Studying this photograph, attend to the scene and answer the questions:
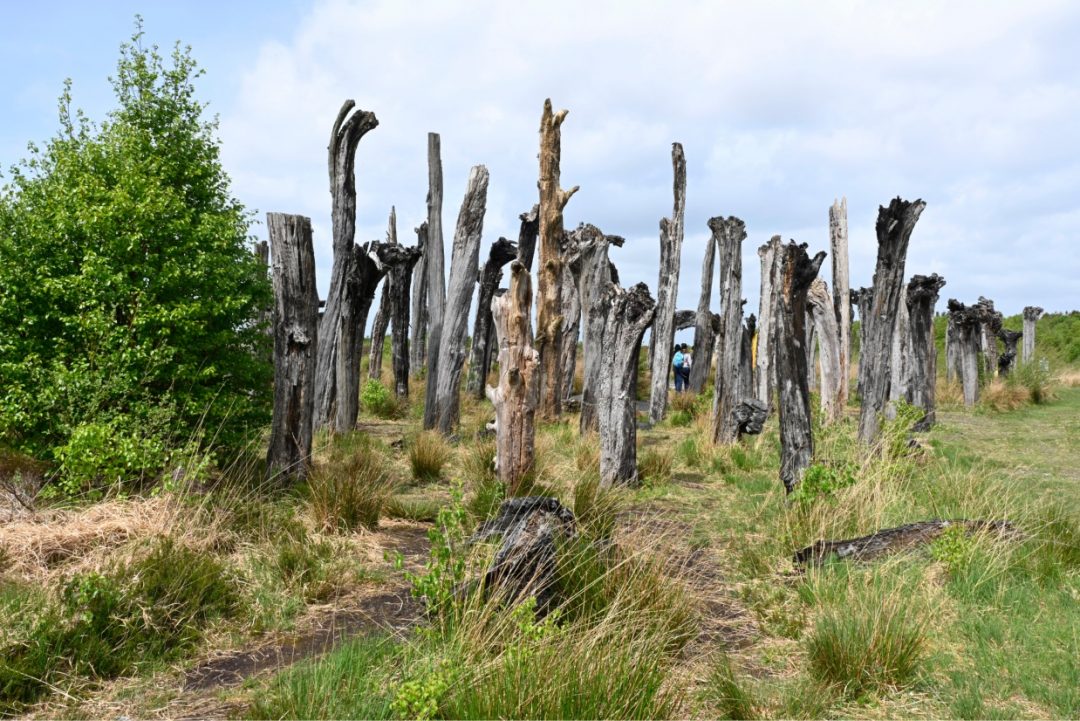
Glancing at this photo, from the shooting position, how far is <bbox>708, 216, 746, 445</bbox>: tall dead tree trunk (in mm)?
13008

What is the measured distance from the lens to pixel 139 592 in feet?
16.8

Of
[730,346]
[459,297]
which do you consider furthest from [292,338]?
[730,346]

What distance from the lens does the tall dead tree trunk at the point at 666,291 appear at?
17.5 m

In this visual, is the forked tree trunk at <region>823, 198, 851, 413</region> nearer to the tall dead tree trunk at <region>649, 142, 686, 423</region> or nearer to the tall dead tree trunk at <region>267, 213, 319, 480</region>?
the tall dead tree trunk at <region>649, 142, 686, 423</region>

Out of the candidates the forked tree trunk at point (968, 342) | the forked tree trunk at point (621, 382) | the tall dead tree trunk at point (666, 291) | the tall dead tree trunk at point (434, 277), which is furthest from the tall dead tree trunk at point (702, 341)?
the forked tree trunk at point (621, 382)

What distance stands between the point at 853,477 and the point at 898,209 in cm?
488

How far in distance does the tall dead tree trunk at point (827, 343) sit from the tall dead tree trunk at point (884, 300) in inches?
150

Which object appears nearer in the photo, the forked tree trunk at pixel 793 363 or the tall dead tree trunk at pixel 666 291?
the forked tree trunk at pixel 793 363

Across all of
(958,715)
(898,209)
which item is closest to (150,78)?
(898,209)

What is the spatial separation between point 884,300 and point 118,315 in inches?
377

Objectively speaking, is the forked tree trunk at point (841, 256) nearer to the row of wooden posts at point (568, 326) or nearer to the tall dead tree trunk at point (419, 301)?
the row of wooden posts at point (568, 326)

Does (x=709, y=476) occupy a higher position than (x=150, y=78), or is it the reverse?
(x=150, y=78)

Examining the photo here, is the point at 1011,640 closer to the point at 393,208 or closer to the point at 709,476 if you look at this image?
the point at 709,476

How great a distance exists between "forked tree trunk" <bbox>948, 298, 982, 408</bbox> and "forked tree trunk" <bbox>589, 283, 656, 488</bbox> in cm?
1462
